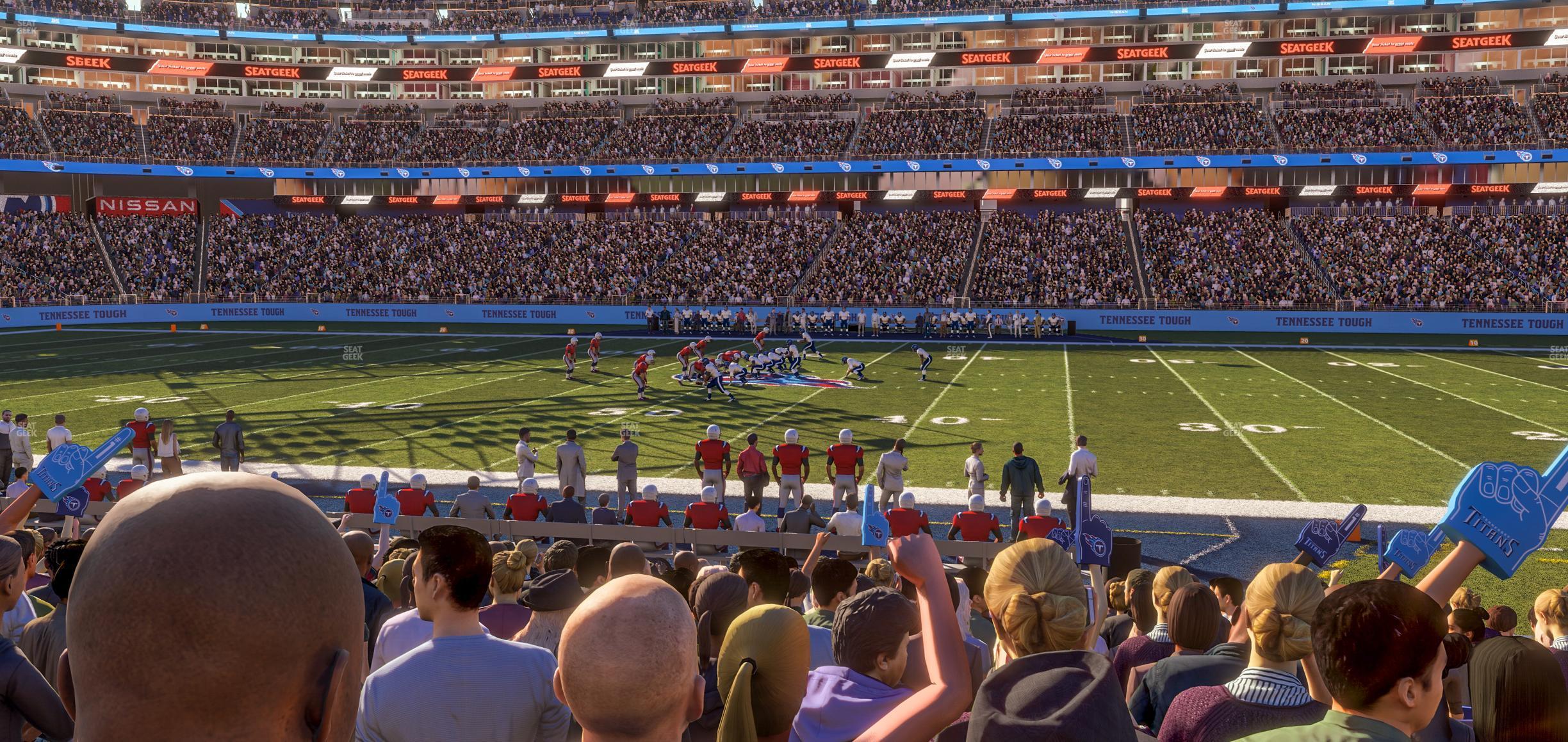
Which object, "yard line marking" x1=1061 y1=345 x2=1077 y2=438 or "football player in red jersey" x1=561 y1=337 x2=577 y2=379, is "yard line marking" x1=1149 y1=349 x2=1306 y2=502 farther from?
"football player in red jersey" x1=561 y1=337 x2=577 y2=379

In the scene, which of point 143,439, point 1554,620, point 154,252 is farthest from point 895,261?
point 1554,620

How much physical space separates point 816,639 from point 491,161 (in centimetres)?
6889

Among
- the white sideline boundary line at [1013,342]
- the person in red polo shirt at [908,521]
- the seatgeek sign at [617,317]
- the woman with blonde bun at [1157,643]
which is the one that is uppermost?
the woman with blonde bun at [1157,643]

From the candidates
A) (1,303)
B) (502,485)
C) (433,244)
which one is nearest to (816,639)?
(502,485)

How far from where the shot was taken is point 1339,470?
62.4 ft

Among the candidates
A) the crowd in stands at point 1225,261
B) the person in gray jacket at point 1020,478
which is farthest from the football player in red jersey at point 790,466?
the crowd in stands at point 1225,261

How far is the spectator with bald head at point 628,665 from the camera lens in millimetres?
2383

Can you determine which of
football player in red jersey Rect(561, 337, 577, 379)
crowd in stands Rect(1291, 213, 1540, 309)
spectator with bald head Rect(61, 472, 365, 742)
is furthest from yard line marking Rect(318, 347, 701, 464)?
crowd in stands Rect(1291, 213, 1540, 309)

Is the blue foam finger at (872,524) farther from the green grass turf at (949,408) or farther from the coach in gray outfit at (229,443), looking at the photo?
the coach in gray outfit at (229,443)

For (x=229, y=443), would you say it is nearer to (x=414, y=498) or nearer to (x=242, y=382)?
(x=414, y=498)

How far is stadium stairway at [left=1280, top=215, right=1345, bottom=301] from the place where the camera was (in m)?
49.6

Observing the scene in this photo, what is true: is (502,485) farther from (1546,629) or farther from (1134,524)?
(1546,629)

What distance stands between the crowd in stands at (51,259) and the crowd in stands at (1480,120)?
222 feet

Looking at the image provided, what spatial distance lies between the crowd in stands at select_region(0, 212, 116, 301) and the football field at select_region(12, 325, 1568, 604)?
14.6 metres
